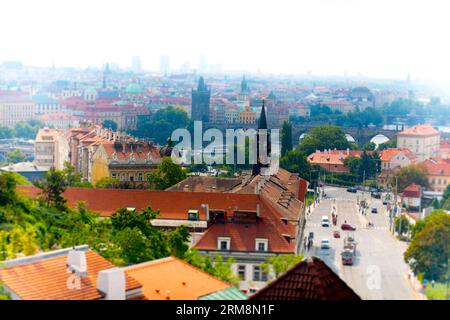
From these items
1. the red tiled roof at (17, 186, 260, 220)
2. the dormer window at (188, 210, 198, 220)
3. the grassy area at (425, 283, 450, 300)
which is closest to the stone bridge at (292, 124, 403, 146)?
the red tiled roof at (17, 186, 260, 220)

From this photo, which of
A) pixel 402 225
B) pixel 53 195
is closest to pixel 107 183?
pixel 53 195

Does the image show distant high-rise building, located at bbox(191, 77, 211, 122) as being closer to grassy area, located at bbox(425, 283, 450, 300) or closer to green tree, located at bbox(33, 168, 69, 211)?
green tree, located at bbox(33, 168, 69, 211)

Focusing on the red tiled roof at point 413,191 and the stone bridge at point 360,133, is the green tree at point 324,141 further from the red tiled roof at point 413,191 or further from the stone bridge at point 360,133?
the red tiled roof at point 413,191

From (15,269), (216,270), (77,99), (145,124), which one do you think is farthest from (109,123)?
(15,269)

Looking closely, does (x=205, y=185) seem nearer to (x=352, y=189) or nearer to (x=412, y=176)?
(x=412, y=176)

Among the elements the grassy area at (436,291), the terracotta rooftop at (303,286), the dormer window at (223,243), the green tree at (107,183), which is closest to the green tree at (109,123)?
the green tree at (107,183)

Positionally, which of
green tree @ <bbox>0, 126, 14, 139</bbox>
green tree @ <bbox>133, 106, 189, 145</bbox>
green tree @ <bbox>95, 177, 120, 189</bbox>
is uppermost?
green tree @ <bbox>95, 177, 120, 189</bbox>
